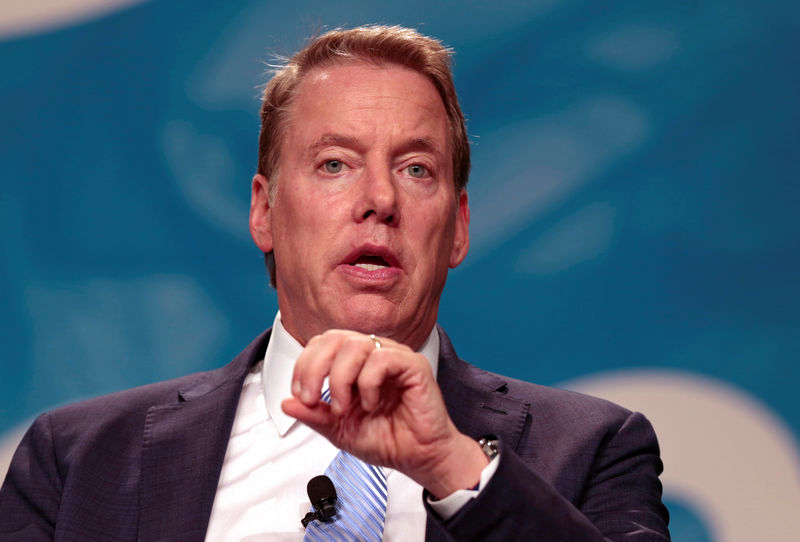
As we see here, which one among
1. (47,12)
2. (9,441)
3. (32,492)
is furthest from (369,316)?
(47,12)

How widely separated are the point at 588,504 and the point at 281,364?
2.49 ft

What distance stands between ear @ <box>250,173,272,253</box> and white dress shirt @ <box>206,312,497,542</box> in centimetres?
23

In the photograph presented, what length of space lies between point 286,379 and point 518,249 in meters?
1.00

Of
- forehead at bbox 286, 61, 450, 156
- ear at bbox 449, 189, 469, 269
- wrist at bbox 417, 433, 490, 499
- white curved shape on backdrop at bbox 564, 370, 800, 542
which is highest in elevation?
forehead at bbox 286, 61, 450, 156

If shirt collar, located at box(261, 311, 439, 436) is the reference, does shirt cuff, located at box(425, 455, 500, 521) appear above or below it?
above

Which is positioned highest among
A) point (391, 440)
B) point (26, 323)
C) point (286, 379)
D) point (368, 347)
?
point (368, 347)

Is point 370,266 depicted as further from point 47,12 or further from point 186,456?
point 47,12

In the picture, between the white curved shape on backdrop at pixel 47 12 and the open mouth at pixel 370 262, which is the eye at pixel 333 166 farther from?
the white curved shape on backdrop at pixel 47 12

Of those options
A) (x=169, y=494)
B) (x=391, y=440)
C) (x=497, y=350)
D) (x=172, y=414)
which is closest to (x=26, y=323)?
(x=172, y=414)

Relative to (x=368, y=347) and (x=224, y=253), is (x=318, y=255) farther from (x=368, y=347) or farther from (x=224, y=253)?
(x=224, y=253)

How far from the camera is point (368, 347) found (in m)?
1.34

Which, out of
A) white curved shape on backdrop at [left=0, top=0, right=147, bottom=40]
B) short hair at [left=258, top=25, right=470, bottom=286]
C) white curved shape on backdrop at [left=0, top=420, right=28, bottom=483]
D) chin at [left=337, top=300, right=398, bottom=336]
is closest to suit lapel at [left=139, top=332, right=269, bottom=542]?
chin at [left=337, top=300, right=398, bottom=336]

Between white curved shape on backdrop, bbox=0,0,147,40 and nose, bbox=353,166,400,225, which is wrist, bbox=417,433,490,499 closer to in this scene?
nose, bbox=353,166,400,225

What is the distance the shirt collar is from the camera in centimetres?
217
